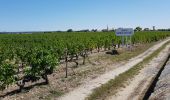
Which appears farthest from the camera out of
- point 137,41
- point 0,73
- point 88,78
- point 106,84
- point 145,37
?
point 145,37

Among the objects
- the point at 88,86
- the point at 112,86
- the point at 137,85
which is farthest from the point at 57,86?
the point at 137,85

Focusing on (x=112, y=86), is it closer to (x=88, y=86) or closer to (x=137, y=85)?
(x=88, y=86)

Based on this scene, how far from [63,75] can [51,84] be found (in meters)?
4.56

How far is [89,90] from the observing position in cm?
2144

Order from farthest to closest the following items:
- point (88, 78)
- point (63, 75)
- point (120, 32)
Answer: point (120, 32), point (63, 75), point (88, 78)

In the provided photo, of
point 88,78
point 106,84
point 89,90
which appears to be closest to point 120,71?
point 88,78

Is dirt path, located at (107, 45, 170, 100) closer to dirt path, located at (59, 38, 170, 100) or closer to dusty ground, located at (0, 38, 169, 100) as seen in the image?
dirt path, located at (59, 38, 170, 100)

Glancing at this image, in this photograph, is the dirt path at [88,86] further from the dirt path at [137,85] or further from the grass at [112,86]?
the dirt path at [137,85]

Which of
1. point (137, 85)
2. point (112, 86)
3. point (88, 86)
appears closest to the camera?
point (88, 86)

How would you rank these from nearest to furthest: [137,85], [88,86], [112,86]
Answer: [88,86] < [112,86] < [137,85]

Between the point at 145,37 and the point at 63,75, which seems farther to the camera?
the point at 145,37

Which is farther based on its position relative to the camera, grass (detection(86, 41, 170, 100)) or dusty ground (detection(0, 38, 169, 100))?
dusty ground (detection(0, 38, 169, 100))

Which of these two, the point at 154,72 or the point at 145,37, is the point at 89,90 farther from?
the point at 145,37

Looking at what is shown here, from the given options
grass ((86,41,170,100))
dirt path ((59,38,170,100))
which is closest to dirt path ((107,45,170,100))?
grass ((86,41,170,100))
